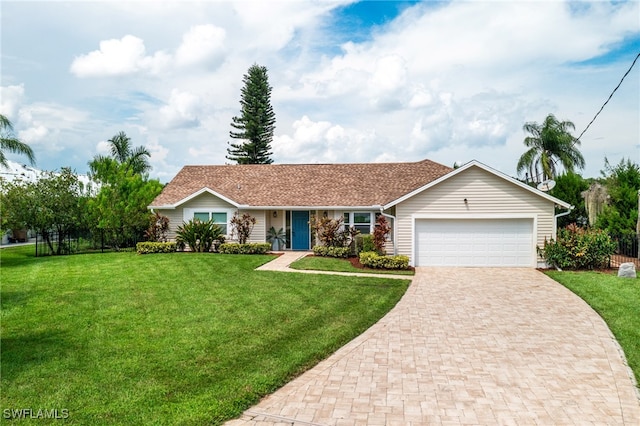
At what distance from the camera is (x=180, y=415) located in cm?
525

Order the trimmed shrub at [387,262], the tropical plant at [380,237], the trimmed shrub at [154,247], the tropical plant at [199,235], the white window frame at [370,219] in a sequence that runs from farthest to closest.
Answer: the white window frame at [370,219] → the trimmed shrub at [154,247] → the tropical plant at [199,235] → the tropical plant at [380,237] → the trimmed shrub at [387,262]

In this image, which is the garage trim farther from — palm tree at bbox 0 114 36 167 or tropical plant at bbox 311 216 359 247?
palm tree at bbox 0 114 36 167

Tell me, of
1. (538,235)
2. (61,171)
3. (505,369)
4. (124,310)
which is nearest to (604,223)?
(538,235)

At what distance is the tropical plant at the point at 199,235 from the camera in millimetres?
22391

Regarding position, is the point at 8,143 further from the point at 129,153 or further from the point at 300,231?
the point at 129,153

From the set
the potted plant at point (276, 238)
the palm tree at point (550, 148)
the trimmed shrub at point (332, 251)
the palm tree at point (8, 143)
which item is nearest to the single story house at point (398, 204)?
the potted plant at point (276, 238)

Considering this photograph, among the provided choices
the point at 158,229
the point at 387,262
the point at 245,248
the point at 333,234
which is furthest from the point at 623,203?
the point at 158,229

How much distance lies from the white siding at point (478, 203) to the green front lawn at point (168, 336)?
4.93 metres

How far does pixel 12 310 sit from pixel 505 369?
11370mm

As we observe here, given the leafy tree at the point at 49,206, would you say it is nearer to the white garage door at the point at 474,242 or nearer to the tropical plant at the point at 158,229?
the tropical plant at the point at 158,229

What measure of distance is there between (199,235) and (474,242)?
45.2 feet

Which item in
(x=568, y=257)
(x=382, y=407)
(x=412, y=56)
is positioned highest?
(x=412, y=56)

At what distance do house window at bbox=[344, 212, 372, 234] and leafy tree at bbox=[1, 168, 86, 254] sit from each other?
15.8 meters

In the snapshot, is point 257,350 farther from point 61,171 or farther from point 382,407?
point 61,171
